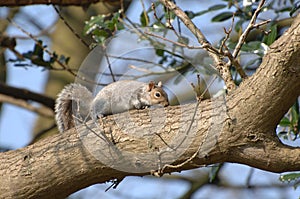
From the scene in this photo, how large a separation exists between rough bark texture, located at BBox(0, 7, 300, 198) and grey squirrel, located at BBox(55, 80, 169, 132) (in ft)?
1.15

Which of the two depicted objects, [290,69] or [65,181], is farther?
[65,181]

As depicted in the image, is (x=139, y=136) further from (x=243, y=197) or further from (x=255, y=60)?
(x=243, y=197)

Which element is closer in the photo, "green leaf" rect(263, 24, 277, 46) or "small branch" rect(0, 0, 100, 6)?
"green leaf" rect(263, 24, 277, 46)

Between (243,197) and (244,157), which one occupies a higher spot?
(244,157)

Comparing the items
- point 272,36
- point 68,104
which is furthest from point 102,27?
point 272,36

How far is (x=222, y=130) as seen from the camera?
1.61 meters

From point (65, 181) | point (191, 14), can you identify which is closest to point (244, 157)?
point (65, 181)

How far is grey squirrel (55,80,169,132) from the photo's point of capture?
210 cm

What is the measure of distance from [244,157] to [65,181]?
1.60ft

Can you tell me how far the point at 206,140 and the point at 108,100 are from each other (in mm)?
569

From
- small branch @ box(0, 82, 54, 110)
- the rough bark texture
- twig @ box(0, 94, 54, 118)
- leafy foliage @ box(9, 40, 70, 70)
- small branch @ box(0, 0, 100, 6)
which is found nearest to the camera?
the rough bark texture

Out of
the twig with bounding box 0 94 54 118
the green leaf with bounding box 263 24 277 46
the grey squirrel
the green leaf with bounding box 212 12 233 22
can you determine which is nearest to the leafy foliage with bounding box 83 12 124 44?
the grey squirrel

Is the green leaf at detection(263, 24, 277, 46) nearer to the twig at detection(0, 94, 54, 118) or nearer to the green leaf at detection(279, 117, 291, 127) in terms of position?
the green leaf at detection(279, 117, 291, 127)

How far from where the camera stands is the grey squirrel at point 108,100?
2098mm
